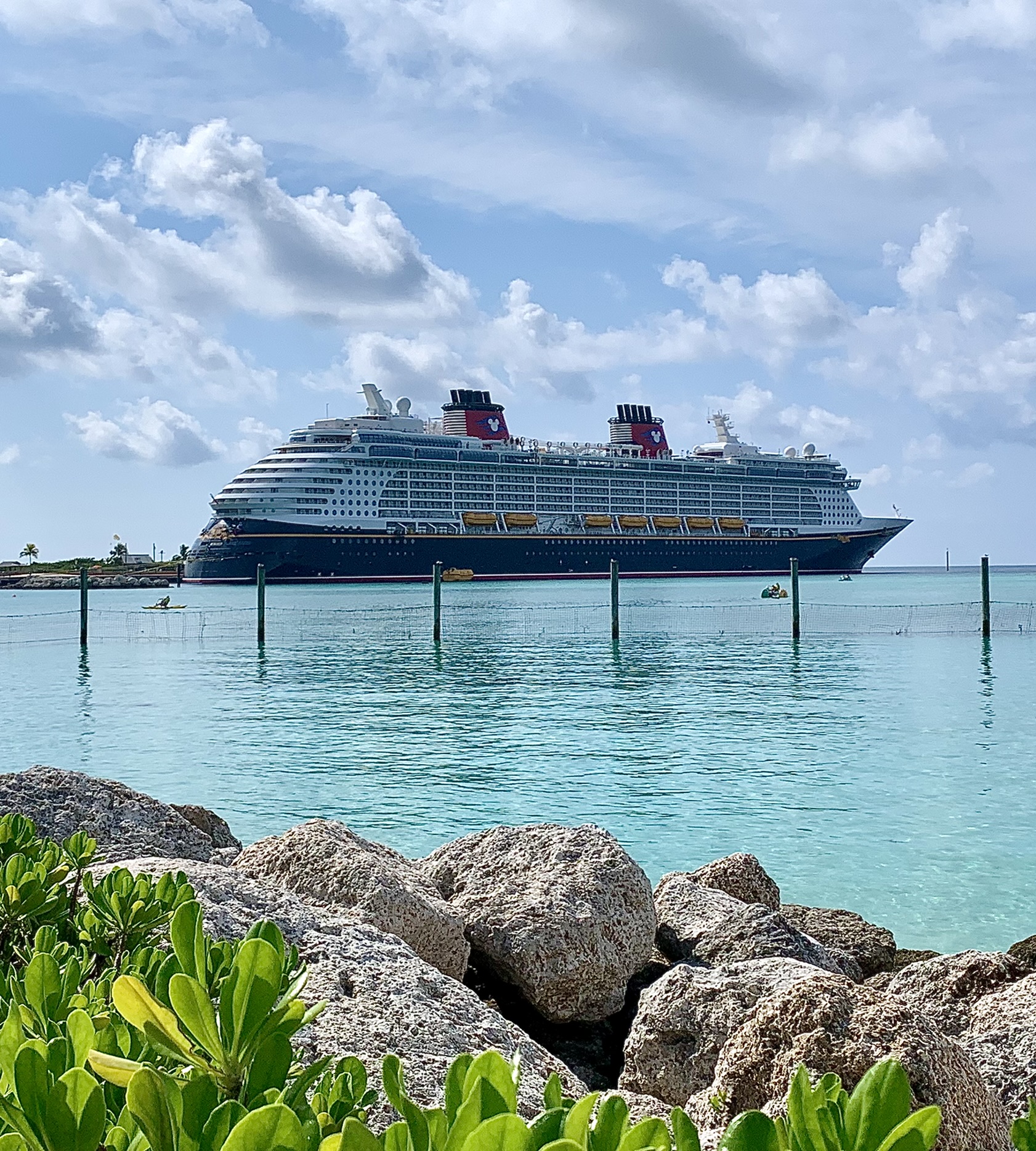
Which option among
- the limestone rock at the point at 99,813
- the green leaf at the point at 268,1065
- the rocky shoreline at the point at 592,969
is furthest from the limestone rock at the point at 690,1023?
the green leaf at the point at 268,1065

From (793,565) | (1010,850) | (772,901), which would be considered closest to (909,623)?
(793,565)

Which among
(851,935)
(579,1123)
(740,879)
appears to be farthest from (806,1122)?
(740,879)

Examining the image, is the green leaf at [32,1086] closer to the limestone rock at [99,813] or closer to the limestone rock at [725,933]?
the limestone rock at [99,813]

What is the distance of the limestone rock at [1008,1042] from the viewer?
246 centimetres

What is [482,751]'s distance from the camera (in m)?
12.0

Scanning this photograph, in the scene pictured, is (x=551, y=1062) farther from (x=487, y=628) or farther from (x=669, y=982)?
(x=487, y=628)

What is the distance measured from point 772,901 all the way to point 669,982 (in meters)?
1.94

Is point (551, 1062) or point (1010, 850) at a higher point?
point (551, 1062)

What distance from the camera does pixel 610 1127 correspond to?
2.33 feet

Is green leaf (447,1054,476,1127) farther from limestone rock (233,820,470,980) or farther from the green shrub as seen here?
limestone rock (233,820,470,980)

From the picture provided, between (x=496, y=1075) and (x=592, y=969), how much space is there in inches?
109

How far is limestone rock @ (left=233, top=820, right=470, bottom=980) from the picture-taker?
3.25 meters

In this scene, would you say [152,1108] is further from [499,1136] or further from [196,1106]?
[499,1136]

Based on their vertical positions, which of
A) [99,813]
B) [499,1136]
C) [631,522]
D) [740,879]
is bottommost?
[740,879]
